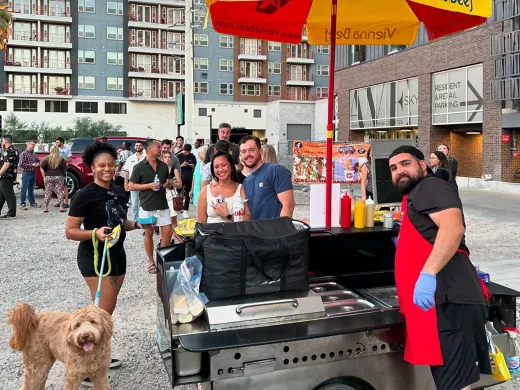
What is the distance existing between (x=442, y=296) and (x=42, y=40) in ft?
191

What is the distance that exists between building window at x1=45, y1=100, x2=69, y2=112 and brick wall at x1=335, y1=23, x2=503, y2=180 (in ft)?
107

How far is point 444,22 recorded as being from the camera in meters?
4.48

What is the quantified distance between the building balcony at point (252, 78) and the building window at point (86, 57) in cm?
1635

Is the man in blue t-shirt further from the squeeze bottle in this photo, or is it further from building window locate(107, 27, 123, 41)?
building window locate(107, 27, 123, 41)

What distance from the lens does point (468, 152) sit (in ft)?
83.1

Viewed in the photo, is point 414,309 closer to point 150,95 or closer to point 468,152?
A: point 468,152

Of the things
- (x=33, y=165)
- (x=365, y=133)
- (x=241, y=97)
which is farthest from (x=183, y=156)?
(x=241, y=97)

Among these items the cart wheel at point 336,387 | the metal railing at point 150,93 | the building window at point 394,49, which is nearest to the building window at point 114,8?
the metal railing at point 150,93

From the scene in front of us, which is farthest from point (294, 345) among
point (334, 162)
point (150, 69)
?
point (150, 69)

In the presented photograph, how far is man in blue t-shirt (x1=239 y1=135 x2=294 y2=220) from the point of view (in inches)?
161

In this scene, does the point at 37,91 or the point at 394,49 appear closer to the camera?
the point at 394,49

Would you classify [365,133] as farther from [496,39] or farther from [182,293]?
[182,293]

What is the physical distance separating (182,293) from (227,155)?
1.57m

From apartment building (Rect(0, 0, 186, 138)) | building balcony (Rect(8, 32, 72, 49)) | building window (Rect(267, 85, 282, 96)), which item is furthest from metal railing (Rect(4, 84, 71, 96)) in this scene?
building window (Rect(267, 85, 282, 96))
